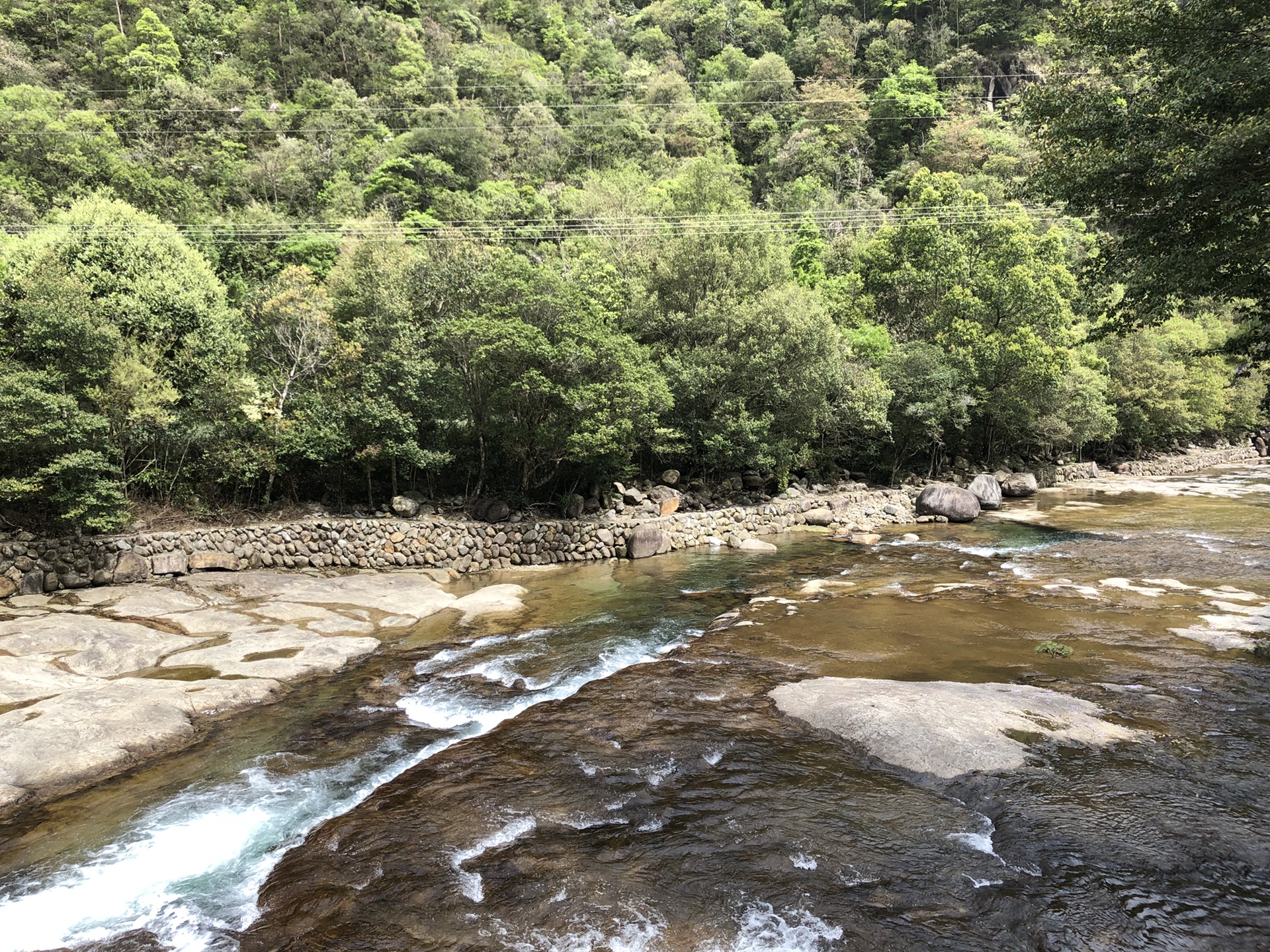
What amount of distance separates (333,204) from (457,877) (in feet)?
192

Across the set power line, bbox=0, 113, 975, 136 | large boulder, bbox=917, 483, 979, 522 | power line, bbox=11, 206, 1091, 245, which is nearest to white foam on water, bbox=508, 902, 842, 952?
large boulder, bbox=917, 483, 979, 522

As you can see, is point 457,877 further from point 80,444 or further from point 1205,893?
point 80,444

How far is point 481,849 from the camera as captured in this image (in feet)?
22.3

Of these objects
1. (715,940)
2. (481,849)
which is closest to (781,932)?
(715,940)

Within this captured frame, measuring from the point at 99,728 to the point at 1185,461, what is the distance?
65.3m

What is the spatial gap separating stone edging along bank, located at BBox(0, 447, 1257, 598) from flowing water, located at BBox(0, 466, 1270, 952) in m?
9.07

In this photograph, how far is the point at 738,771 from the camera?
27.0 feet

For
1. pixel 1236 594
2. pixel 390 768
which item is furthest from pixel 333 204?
pixel 1236 594

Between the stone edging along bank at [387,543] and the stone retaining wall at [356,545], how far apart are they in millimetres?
25

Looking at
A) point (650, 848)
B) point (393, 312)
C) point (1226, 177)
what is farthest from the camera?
point (393, 312)

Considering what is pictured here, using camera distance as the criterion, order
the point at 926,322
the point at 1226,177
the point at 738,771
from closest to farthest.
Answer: the point at 738,771
the point at 1226,177
the point at 926,322

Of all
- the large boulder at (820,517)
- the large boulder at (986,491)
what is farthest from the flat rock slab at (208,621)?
the large boulder at (986,491)

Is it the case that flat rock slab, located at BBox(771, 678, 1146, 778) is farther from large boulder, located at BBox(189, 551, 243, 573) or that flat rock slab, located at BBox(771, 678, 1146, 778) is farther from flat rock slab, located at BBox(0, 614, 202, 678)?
large boulder, located at BBox(189, 551, 243, 573)

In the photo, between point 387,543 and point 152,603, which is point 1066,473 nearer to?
point 387,543
